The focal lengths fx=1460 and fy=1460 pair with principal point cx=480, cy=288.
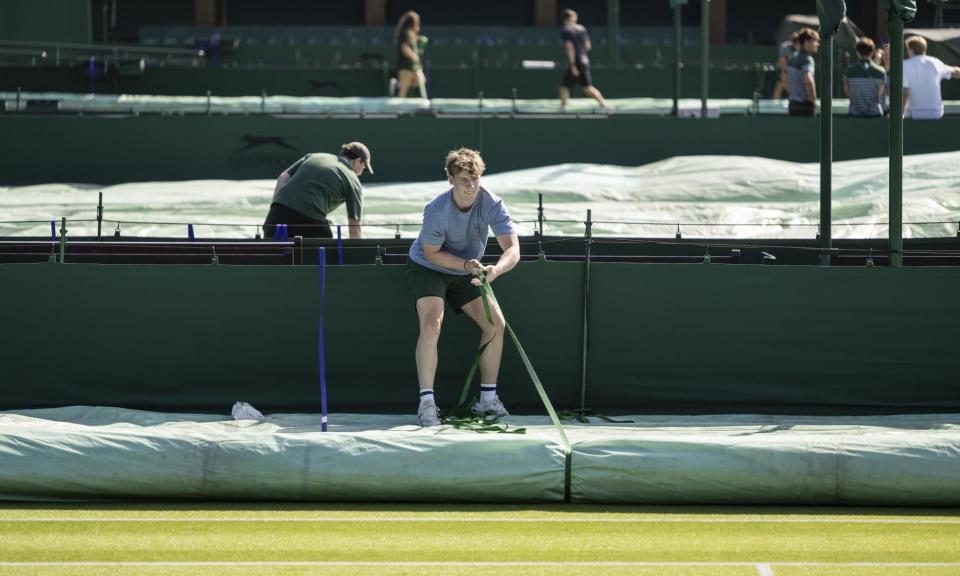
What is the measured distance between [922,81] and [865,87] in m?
0.59

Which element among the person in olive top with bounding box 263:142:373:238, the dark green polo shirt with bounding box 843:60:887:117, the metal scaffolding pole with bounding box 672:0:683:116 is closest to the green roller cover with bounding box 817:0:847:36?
the person in olive top with bounding box 263:142:373:238

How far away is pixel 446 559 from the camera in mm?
5934

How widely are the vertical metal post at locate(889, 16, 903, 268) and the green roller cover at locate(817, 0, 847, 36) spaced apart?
0.46 metres

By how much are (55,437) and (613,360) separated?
3.30 metres

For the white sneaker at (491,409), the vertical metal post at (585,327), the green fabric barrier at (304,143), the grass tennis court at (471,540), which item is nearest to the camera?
the grass tennis court at (471,540)

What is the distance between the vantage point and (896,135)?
9094 mm

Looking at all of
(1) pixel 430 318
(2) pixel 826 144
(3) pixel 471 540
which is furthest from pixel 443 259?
(2) pixel 826 144

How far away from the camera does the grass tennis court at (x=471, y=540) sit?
19.1ft

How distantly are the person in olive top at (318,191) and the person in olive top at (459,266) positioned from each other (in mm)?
2034

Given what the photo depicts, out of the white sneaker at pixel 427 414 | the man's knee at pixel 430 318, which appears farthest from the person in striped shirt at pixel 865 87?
the white sneaker at pixel 427 414

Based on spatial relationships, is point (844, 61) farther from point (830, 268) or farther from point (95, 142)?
point (830, 268)

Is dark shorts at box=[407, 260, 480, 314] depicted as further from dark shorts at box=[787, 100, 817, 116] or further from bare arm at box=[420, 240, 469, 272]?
dark shorts at box=[787, 100, 817, 116]

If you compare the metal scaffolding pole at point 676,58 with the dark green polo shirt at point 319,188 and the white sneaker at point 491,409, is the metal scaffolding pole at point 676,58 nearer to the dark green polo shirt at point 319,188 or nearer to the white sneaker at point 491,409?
the dark green polo shirt at point 319,188

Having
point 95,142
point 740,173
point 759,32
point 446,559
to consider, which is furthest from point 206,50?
point 446,559
